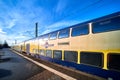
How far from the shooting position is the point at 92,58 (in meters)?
9.03

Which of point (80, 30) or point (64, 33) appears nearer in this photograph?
point (80, 30)

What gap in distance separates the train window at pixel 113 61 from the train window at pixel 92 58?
629 millimetres

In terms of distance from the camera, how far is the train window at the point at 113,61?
7188 mm

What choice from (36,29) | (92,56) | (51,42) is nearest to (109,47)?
(92,56)

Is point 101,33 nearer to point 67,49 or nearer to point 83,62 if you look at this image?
point 83,62

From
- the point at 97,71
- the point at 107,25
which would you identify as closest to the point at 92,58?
the point at 97,71

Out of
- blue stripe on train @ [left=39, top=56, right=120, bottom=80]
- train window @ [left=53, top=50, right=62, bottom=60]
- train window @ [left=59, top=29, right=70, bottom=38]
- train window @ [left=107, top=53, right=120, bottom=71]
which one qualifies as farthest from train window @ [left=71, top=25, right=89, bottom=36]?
train window @ [left=53, top=50, right=62, bottom=60]

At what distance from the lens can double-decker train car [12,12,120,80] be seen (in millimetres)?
7509

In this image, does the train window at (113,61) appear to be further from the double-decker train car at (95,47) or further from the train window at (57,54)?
the train window at (57,54)

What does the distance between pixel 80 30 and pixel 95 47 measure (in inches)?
82.2

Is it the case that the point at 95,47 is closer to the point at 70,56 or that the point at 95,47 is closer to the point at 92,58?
the point at 92,58

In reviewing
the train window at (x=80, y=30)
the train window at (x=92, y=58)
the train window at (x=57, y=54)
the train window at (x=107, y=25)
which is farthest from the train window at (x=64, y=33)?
the train window at (x=107, y=25)

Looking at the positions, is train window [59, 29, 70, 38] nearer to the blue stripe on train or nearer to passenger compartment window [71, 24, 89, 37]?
passenger compartment window [71, 24, 89, 37]

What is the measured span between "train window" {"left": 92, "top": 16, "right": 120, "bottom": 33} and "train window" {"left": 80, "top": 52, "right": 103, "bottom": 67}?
4.32ft
